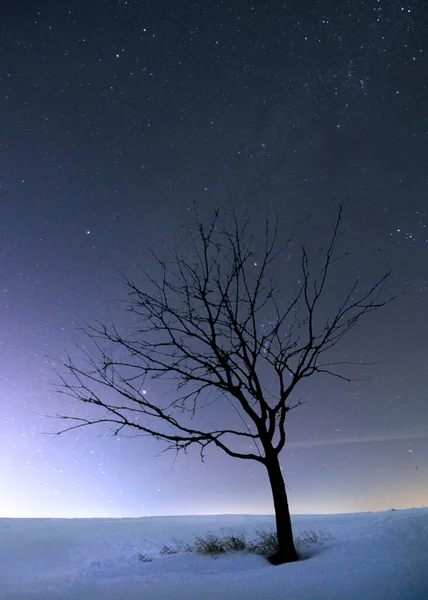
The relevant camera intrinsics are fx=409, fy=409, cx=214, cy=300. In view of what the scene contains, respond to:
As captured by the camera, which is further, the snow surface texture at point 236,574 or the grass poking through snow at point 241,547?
the grass poking through snow at point 241,547

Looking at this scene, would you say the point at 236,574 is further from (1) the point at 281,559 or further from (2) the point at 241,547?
(2) the point at 241,547

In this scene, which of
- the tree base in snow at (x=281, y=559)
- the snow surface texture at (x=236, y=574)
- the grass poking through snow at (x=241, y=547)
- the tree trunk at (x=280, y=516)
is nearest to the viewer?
the snow surface texture at (x=236, y=574)

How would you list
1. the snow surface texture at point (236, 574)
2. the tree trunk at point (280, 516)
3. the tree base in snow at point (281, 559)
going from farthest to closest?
the tree trunk at point (280, 516), the tree base in snow at point (281, 559), the snow surface texture at point (236, 574)

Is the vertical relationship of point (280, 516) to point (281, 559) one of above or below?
above

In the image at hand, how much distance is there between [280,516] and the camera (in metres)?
5.69

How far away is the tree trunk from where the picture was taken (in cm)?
535

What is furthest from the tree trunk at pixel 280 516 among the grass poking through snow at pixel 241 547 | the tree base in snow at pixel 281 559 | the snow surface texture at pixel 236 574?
the grass poking through snow at pixel 241 547

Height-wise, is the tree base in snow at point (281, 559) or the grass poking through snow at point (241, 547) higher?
the grass poking through snow at point (241, 547)

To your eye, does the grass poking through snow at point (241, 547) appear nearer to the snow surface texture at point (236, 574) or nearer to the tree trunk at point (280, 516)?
the snow surface texture at point (236, 574)

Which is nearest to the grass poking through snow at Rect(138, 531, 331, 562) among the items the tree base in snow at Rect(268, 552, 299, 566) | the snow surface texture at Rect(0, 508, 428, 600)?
the snow surface texture at Rect(0, 508, 428, 600)

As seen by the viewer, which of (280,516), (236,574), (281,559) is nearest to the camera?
(236,574)

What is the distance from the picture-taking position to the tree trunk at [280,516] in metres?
5.35

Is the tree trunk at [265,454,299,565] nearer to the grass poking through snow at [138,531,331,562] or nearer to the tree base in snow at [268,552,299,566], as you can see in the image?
the tree base in snow at [268,552,299,566]

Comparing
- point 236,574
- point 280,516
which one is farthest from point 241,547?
point 236,574
